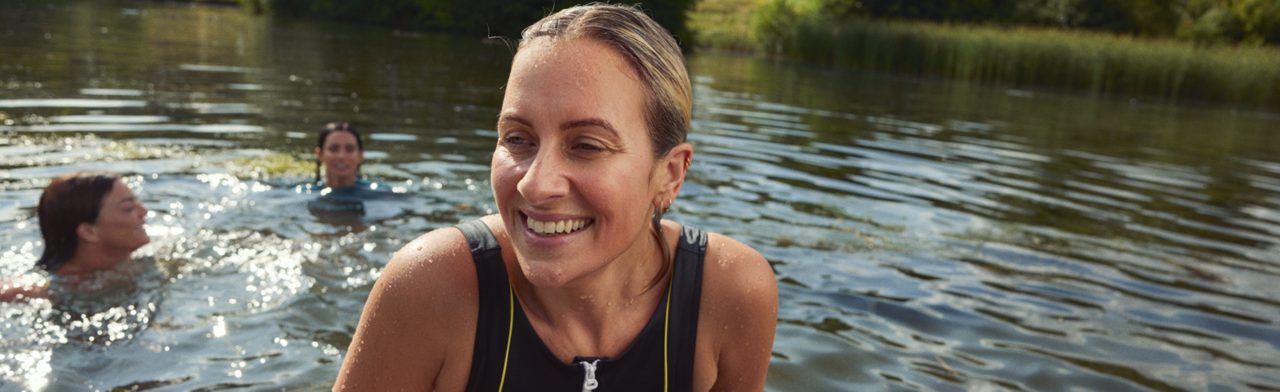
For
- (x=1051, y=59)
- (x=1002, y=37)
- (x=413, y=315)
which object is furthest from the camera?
(x=1002, y=37)

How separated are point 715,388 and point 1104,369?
3031mm

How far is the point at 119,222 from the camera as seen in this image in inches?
240

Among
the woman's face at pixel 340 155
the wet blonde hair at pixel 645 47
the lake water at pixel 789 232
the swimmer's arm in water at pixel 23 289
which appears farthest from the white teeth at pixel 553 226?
the woman's face at pixel 340 155

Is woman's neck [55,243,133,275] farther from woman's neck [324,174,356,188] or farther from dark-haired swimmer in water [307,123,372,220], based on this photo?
woman's neck [324,174,356,188]

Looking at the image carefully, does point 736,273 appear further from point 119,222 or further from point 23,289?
point 119,222

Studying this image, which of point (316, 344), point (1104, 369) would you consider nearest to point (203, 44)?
point (316, 344)

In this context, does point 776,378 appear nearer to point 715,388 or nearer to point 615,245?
point 715,388

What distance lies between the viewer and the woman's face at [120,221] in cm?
604

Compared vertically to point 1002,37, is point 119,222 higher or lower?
lower

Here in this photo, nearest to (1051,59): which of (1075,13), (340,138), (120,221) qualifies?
(1075,13)

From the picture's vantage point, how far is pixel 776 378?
472 cm

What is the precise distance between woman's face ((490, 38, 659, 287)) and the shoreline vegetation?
58.2 ft

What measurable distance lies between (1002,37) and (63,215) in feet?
103

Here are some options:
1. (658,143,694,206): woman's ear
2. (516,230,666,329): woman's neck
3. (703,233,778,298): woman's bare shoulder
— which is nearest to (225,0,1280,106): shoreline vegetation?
(703,233,778,298): woman's bare shoulder
